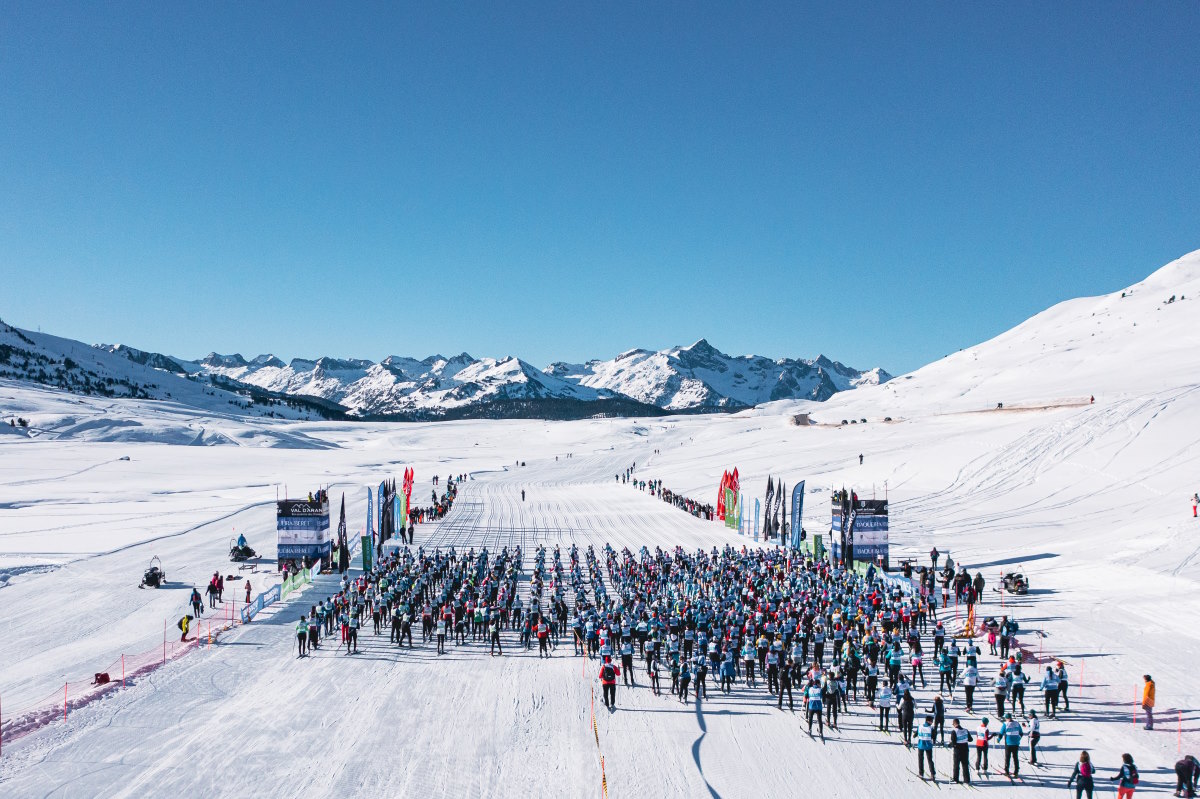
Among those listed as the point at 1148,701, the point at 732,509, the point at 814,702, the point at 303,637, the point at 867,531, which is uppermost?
the point at 867,531

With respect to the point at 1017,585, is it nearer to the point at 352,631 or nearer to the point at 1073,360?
the point at 352,631

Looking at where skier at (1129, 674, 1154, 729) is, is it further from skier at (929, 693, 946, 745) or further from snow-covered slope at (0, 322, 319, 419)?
snow-covered slope at (0, 322, 319, 419)

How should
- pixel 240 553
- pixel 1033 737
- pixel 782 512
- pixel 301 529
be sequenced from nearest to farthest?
pixel 1033 737
pixel 301 529
pixel 240 553
pixel 782 512

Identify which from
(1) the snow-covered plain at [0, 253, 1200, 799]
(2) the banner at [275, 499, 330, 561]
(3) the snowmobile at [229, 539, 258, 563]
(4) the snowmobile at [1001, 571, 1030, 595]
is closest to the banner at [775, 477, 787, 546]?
(1) the snow-covered plain at [0, 253, 1200, 799]

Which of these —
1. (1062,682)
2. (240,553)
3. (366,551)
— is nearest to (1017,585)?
(1062,682)

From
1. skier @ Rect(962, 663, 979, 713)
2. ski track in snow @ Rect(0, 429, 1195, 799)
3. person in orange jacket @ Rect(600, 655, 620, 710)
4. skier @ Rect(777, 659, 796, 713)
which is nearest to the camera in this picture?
ski track in snow @ Rect(0, 429, 1195, 799)
